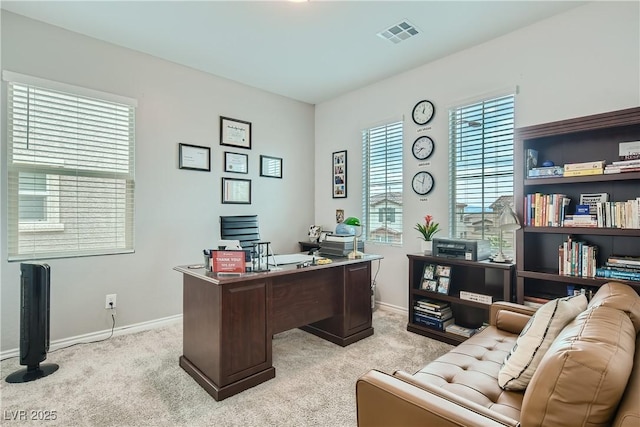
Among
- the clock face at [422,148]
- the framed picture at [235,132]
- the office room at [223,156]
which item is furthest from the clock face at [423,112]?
the framed picture at [235,132]

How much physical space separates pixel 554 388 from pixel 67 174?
3.66 m

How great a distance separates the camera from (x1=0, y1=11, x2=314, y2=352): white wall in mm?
2793

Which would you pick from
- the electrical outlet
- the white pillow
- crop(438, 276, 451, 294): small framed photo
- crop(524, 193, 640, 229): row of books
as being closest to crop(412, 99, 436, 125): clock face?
crop(524, 193, 640, 229): row of books

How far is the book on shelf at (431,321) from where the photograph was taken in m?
3.09

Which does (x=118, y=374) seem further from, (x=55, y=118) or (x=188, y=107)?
(x=188, y=107)

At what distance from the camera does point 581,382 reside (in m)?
0.90

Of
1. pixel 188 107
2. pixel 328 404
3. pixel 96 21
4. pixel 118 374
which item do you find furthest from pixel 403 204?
pixel 96 21

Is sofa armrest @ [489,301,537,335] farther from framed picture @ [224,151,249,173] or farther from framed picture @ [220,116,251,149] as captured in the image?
framed picture @ [220,116,251,149]

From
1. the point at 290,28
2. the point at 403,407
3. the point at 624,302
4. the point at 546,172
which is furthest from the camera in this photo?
the point at 290,28

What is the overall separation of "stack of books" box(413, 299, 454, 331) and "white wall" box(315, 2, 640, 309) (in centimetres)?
55

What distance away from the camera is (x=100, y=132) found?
312 centimetres

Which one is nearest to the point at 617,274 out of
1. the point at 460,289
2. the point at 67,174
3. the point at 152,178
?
the point at 460,289

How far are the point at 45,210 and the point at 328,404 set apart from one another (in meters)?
2.83

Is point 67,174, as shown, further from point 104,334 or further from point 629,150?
point 629,150
